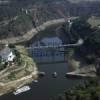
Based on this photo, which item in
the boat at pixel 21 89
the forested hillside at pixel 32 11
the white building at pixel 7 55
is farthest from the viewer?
the forested hillside at pixel 32 11

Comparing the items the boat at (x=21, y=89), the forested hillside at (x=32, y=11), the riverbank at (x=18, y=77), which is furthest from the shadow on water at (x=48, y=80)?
the forested hillside at (x=32, y=11)

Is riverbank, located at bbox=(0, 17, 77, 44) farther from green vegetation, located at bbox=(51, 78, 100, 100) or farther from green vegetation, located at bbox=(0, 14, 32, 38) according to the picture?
green vegetation, located at bbox=(51, 78, 100, 100)

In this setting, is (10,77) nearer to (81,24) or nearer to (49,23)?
(81,24)

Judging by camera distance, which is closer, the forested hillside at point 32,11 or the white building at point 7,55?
the white building at point 7,55

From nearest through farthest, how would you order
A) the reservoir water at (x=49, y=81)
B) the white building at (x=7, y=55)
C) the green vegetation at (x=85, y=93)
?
1. the green vegetation at (x=85, y=93)
2. the reservoir water at (x=49, y=81)
3. the white building at (x=7, y=55)

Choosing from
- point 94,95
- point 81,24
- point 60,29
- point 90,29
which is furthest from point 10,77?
point 60,29

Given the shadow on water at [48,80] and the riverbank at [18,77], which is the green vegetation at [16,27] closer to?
the shadow on water at [48,80]

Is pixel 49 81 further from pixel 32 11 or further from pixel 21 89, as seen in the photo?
pixel 32 11

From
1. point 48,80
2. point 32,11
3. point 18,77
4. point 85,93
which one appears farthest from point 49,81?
point 32,11
